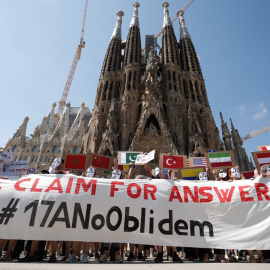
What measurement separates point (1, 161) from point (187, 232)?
6.66 meters

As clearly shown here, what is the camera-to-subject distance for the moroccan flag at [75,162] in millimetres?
9141

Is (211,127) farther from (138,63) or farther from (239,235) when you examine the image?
(239,235)

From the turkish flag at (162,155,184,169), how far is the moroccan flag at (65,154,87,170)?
3.70 metres

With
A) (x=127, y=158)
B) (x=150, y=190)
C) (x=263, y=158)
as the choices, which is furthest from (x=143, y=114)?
(x=150, y=190)

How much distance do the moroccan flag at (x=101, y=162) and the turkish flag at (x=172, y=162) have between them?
2623 millimetres

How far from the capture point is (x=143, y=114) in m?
27.7

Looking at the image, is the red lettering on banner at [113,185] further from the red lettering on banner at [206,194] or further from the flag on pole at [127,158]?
the flag on pole at [127,158]

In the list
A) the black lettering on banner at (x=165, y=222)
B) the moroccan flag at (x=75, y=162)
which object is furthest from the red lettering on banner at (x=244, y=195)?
the moroccan flag at (x=75, y=162)

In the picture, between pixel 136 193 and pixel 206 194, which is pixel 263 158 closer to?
pixel 206 194

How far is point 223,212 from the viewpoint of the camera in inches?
201

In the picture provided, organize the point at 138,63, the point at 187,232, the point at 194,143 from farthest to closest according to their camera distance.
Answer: the point at 138,63 < the point at 194,143 < the point at 187,232

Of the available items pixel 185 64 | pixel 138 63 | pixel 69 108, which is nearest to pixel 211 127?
pixel 185 64

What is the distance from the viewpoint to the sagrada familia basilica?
26578 millimetres

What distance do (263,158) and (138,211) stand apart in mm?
5593
